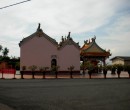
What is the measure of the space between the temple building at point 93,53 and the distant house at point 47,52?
11.3 feet

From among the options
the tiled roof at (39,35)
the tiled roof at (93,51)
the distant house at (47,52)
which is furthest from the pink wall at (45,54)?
the tiled roof at (93,51)

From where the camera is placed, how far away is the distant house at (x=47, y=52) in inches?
1692

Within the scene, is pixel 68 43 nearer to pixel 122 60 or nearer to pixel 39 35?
pixel 39 35

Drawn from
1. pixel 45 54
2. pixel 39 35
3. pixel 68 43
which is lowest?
pixel 45 54

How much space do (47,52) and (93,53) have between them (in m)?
9.36

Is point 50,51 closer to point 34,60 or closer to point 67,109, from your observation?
point 34,60

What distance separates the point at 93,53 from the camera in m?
48.5

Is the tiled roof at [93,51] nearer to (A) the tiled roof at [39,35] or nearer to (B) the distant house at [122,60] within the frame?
(A) the tiled roof at [39,35]

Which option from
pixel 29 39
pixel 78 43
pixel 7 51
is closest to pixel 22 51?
pixel 29 39

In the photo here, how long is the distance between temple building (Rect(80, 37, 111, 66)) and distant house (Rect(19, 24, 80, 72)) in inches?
135

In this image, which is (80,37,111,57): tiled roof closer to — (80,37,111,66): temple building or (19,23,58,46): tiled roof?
(80,37,111,66): temple building

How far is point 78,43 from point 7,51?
43410 millimetres

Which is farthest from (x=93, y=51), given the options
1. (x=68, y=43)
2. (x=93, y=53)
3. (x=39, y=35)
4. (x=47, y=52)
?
(x=39, y=35)

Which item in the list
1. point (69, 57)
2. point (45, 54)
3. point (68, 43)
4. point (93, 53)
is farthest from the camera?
point (93, 53)
